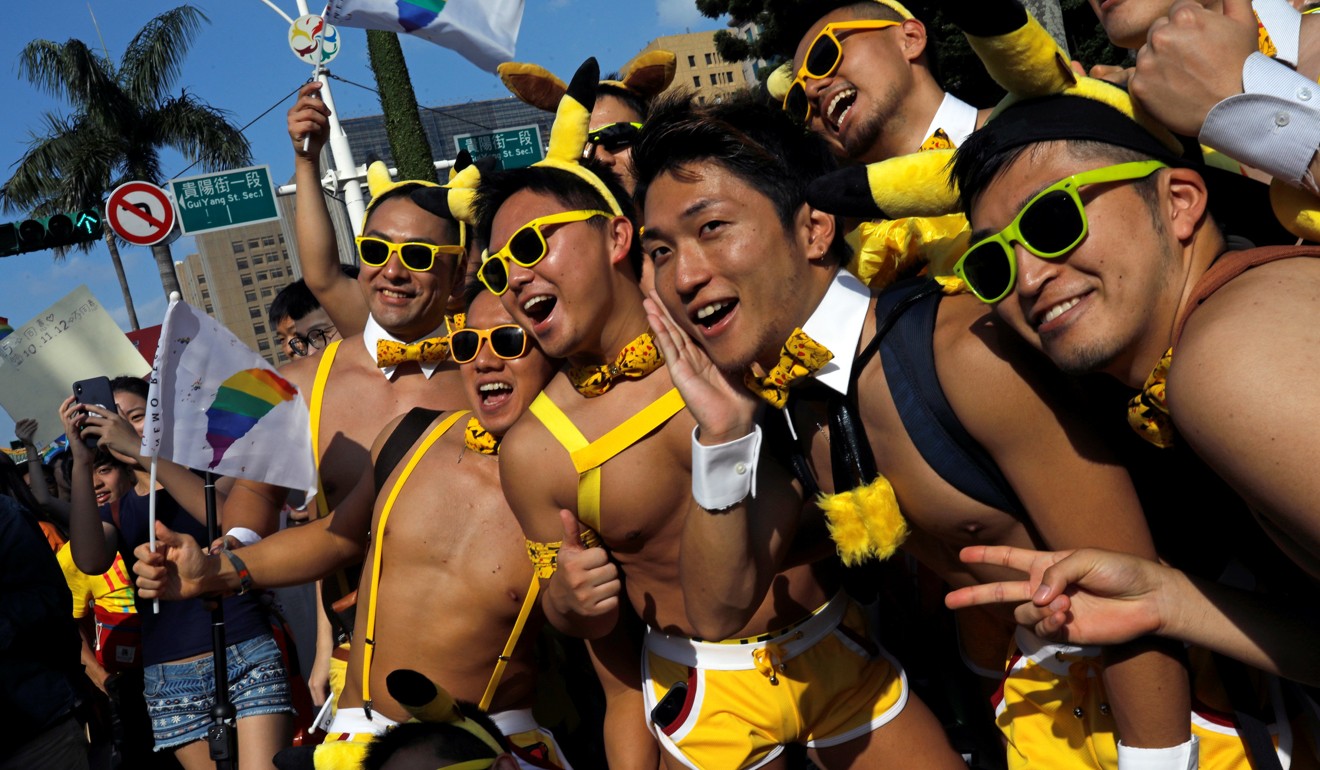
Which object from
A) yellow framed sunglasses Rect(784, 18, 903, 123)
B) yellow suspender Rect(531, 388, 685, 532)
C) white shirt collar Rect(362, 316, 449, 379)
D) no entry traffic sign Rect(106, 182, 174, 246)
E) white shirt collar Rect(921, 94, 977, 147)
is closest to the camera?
yellow suspender Rect(531, 388, 685, 532)

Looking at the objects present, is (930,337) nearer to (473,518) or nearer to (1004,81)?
(1004,81)

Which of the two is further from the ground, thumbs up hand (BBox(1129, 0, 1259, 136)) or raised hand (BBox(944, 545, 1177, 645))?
thumbs up hand (BBox(1129, 0, 1259, 136))

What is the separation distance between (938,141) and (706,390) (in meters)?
1.39

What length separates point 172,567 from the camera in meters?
Answer: 3.54

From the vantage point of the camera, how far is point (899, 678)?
3.12 metres

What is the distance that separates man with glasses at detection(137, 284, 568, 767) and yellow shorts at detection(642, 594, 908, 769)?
1.75ft

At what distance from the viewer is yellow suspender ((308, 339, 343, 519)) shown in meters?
4.31

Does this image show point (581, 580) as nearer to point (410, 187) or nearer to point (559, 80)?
point (410, 187)

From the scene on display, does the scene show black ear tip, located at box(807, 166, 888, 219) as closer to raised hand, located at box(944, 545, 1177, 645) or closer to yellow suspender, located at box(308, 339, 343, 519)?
raised hand, located at box(944, 545, 1177, 645)

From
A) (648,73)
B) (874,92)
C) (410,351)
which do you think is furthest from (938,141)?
(410,351)

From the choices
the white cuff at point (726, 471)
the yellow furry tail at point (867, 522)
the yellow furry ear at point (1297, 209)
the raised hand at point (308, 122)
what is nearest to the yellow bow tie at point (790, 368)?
the white cuff at point (726, 471)

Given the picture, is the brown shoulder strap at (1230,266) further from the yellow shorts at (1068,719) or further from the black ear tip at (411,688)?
the black ear tip at (411,688)

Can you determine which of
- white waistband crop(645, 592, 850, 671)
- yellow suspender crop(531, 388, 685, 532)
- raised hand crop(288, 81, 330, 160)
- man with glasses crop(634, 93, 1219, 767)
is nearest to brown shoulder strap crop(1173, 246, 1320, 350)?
man with glasses crop(634, 93, 1219, 767)

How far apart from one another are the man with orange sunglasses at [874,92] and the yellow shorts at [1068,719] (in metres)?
1.82
